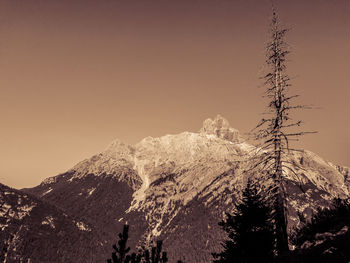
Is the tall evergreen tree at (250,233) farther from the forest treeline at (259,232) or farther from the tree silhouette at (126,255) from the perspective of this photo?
the tree silhouette at (126,255)

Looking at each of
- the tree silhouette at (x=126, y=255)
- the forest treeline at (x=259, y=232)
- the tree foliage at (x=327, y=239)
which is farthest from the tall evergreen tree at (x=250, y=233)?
the tree silhouette at (x=126, y=255)

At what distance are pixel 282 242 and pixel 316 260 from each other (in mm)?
8843

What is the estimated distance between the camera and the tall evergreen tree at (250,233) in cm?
1742

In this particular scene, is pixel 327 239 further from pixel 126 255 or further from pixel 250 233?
pixel 126 255

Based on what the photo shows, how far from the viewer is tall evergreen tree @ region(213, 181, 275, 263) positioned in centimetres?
1742

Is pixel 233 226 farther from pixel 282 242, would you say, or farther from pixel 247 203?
pixel 282 242

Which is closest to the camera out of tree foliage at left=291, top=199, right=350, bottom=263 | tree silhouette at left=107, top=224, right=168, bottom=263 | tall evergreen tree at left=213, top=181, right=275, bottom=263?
tree silhouette at left=107, top=224, right=168, bottom=263

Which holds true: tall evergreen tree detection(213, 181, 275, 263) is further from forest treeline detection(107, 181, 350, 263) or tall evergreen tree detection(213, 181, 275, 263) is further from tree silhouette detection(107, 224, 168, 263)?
tree silhouette detection(107, 224, 168, 263)

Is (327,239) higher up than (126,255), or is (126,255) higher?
(327,239)

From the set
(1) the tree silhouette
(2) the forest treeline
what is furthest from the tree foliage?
(1) the tree silhouette

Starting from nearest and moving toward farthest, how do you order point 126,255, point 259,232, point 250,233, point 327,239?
point 126,255 < point 327,239 < point 259,232 < point 250,233

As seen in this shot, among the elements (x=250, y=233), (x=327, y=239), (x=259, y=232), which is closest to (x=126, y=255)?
(x=250, y=233)

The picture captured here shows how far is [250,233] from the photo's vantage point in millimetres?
17938

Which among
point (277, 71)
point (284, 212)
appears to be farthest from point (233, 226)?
point (277, 71)
